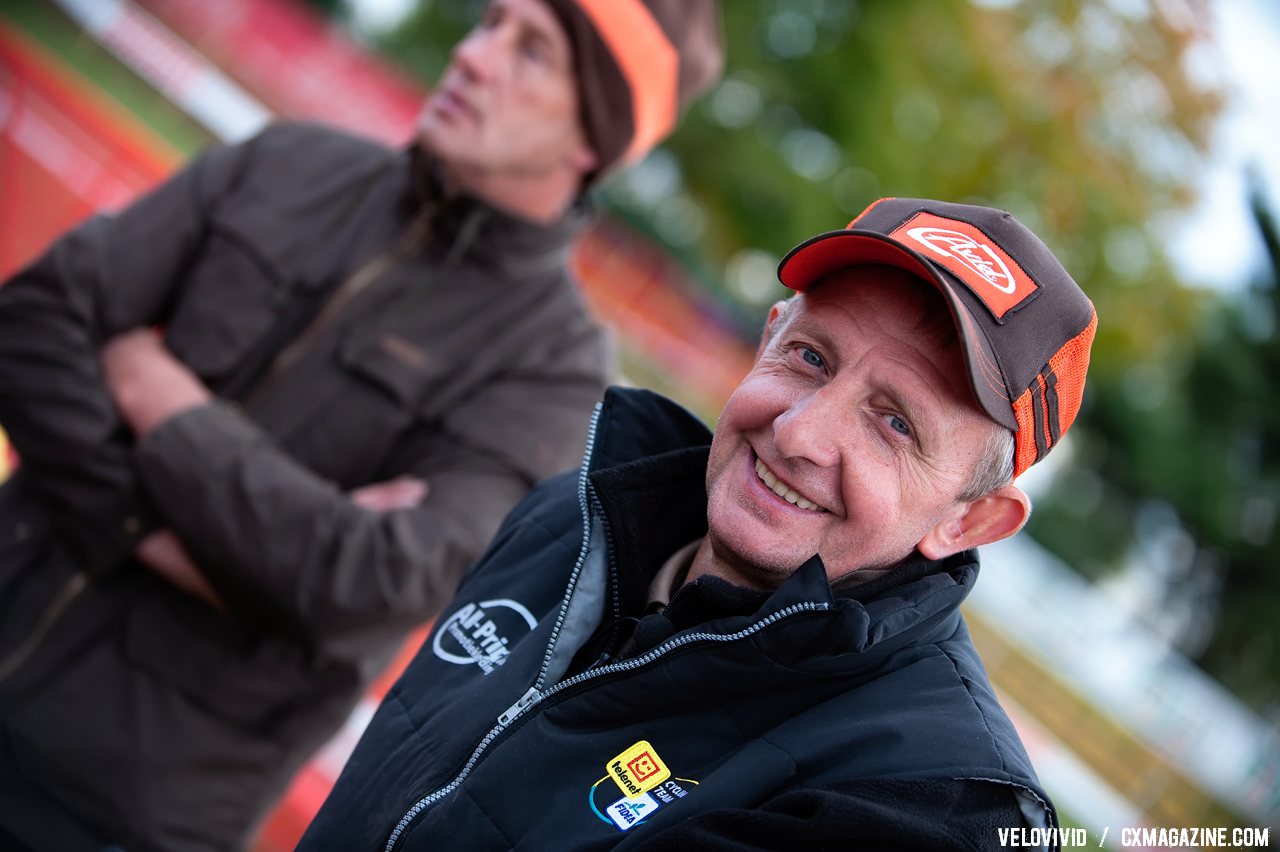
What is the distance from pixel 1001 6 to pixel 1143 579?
13180mm

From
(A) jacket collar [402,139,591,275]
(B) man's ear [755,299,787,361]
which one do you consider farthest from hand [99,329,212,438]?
(B) man's ear [755,299,787,361]

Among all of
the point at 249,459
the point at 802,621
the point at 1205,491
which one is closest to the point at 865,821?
the point at 802,621

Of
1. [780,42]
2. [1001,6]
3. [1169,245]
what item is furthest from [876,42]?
[1169,245]

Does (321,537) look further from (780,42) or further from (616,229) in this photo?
(616,229)

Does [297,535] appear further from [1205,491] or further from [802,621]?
[1205,491]

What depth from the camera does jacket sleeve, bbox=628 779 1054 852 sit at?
127cm

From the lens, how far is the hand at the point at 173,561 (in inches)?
95.0

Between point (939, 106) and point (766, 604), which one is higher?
point (766, 604)

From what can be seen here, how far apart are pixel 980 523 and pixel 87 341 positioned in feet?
6.44

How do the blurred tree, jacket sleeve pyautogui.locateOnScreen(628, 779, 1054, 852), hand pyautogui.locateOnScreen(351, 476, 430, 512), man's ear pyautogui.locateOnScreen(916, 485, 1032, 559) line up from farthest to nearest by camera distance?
the blurred tree → hand pyautogui.locateOnScreen(351, 476, 430, 512) → man's ear pyautogui.locateOnScreen(916, 485, 1032, 559) → jacket sleeve pyautogui.locateOnScreen(628, 779, 1054, 852)

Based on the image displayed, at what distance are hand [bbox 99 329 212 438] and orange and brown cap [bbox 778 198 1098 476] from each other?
56.1 inches

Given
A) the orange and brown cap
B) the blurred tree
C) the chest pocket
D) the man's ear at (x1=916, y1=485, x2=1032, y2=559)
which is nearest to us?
the orange and brown cap

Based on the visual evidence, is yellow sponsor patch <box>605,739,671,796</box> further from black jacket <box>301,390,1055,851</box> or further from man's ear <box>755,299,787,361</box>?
man's ear <box>755,299,787,361</box>

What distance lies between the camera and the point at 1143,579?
24016 mm
